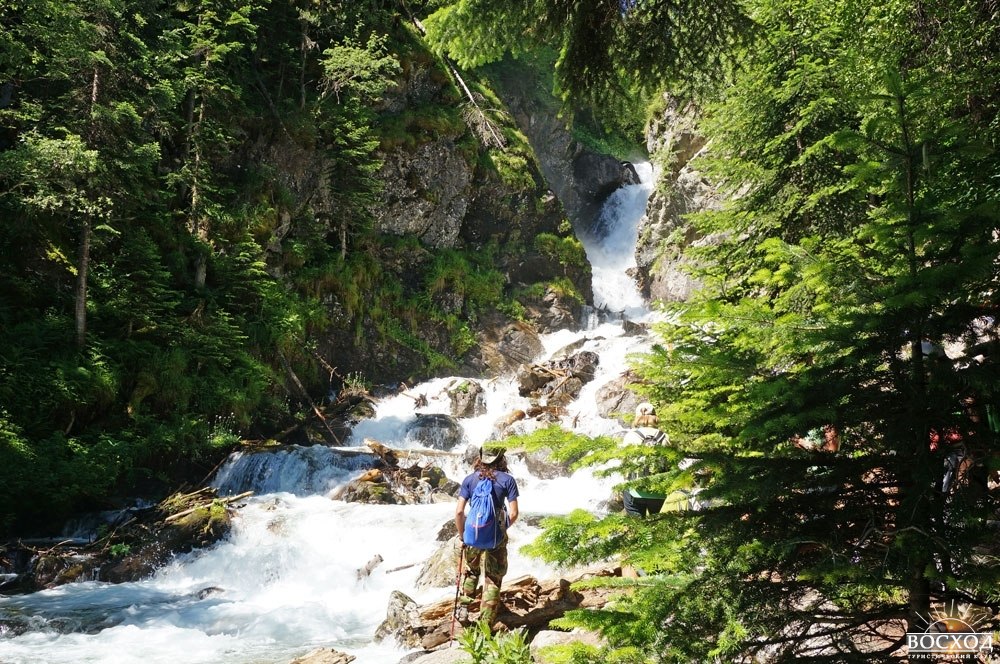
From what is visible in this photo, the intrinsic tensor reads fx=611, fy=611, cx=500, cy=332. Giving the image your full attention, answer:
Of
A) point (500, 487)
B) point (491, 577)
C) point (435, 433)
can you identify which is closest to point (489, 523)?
point (500, 487)

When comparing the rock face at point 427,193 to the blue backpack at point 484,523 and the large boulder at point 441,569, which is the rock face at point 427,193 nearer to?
the large boulder at point 441,569

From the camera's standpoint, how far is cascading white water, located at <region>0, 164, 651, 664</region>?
7.57m

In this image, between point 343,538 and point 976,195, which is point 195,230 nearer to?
point 343,538

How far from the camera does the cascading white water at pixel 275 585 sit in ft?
24.8

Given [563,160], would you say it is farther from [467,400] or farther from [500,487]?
[500,487]

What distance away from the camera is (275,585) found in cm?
973

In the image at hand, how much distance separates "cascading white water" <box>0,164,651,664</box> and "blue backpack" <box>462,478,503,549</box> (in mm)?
429

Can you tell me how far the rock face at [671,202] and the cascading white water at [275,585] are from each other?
1109 centimetres

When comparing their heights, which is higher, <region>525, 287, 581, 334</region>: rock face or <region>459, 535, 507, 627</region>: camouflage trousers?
<region>525, 287, 581, 334</region>: rock face

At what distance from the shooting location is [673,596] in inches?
87.5

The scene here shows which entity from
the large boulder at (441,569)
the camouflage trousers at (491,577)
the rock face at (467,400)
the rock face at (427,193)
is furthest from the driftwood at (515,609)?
the rock face at (427,193)

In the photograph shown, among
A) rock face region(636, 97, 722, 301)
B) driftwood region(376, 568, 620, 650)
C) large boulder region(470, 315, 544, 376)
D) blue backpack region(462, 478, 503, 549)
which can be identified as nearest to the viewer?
blue backpack region(462, 478, 503, 549)

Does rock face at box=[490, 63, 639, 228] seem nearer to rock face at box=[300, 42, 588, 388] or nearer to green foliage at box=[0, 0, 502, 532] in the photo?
rock face at box=[300, 42, 588, 388]

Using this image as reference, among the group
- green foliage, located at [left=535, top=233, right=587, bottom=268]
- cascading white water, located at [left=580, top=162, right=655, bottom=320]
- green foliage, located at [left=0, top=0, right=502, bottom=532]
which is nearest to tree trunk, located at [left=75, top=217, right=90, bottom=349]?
green foliage, located at [left=0, top=0, right=502, bottom=532]
